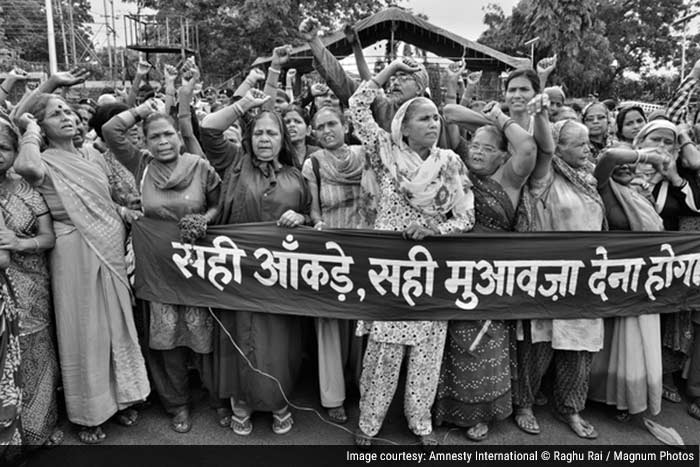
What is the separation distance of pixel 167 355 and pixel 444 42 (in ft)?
60.9

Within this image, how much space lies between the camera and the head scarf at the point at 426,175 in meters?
2.63

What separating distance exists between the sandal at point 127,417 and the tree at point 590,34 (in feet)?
71.2

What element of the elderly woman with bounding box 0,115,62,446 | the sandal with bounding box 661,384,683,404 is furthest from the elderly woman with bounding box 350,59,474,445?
the elderly woman with bounding box 0,115,62,446

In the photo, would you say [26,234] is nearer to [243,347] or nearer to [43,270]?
[43,270]

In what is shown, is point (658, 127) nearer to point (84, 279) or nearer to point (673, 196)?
point (673, 196)

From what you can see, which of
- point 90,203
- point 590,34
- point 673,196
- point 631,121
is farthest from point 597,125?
point 590,34

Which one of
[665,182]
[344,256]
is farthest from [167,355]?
[665,182]

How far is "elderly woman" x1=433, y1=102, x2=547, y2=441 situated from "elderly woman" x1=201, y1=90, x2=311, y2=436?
99 cm

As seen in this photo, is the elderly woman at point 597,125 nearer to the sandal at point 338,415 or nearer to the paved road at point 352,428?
the paved road at point 352,428

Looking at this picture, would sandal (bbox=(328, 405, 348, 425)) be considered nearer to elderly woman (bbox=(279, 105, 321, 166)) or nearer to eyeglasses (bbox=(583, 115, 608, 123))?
elderly woman (bbox=(279, 105, 321, 166))

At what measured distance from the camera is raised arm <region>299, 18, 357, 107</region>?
307 centimetres

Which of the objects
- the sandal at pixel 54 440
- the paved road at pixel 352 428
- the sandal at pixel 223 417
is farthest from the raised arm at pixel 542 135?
the sandal at pixel 54 440

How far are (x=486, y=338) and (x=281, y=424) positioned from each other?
135 centimetres

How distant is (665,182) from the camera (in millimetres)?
3154
